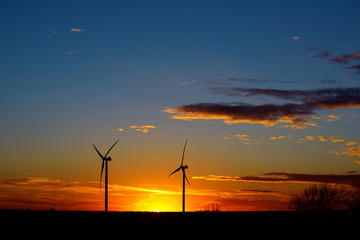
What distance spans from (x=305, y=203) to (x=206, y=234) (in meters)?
112

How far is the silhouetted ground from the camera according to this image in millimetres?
68062

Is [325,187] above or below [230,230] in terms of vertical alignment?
above

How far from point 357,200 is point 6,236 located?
435ft

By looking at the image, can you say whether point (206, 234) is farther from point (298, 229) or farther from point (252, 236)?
point (298, 229)

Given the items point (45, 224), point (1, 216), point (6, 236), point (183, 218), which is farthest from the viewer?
point (183, 218)

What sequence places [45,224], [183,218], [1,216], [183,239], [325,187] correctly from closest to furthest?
1. [183,239]
2. [45,224]
3. [1,216]
4. [183,218]
5. [325,187]

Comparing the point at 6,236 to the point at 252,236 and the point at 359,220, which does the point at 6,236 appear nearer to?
the point at 252,236

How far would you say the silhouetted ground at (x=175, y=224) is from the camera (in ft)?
223

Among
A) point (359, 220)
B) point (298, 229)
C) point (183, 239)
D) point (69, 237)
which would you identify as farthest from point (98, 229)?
point (359, 220)

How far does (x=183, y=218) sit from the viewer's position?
83062 millimetres

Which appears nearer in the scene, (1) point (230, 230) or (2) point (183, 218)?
(1) point (230, 230)

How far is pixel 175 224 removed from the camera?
7619 centimetres

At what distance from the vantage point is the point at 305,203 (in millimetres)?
173000

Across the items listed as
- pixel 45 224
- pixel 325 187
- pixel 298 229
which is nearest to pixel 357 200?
pixel 325 187
